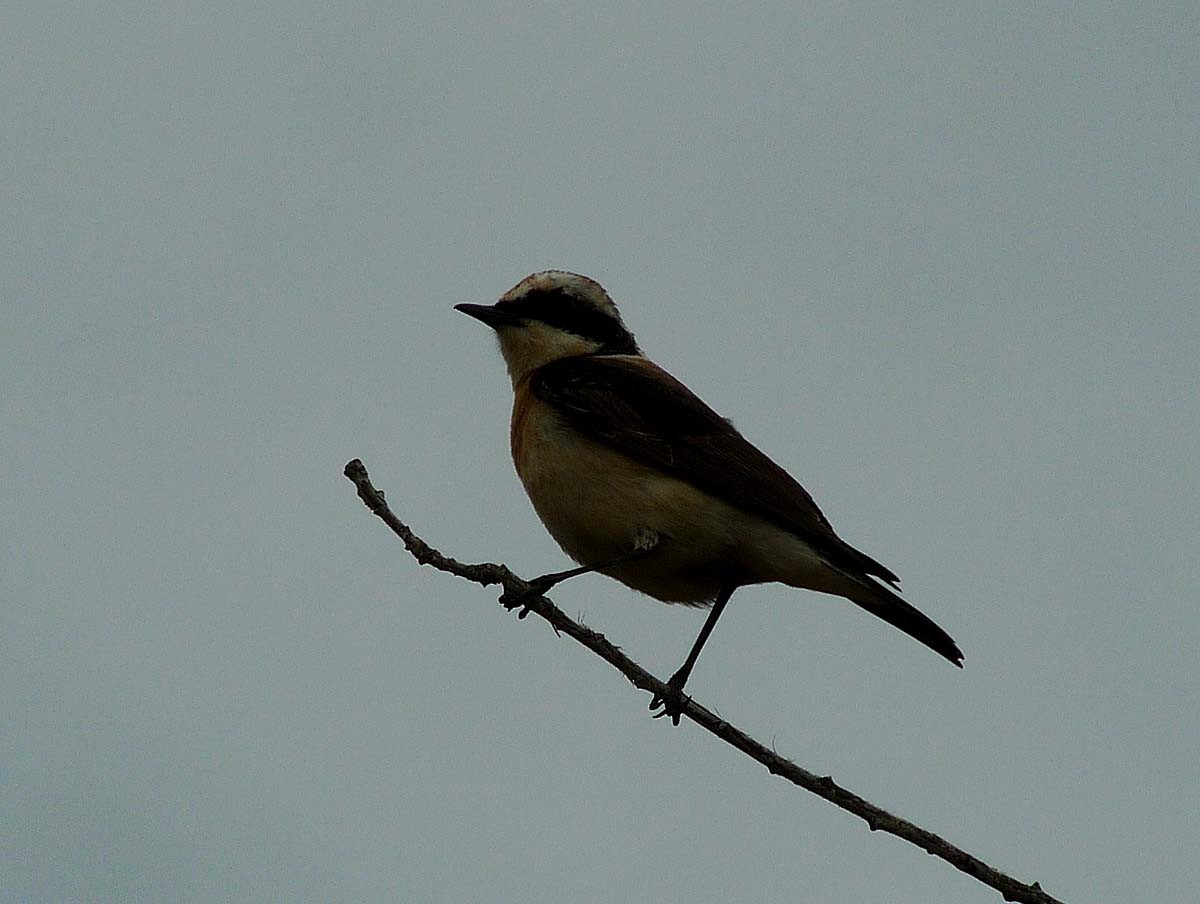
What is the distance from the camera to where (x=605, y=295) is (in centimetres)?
1073

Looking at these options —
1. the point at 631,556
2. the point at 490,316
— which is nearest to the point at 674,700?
the point at 631,556

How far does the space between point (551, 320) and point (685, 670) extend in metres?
2.92

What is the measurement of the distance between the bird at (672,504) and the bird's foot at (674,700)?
0.01 m

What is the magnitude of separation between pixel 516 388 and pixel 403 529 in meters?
3.33

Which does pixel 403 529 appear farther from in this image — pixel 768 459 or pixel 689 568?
pixel 768 459

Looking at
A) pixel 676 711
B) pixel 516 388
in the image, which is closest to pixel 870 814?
pixel 676 711

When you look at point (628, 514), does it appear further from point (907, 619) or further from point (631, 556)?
point (907, 619)

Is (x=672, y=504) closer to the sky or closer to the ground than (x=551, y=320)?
closer to the ground

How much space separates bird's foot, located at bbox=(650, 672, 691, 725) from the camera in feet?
22.8

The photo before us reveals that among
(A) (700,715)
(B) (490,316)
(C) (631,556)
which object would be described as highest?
(B) (490,316)

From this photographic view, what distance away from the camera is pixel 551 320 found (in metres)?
10.3

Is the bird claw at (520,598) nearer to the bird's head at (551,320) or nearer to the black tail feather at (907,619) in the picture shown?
the black tail feather at (907,619)

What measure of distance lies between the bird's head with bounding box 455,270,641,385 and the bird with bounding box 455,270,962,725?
674 mm

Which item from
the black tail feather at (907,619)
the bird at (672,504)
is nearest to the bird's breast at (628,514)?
the bird at (672,504)
